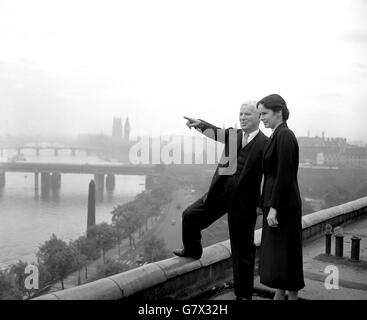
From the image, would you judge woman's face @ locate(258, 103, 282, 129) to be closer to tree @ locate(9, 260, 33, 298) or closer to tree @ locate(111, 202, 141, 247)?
tree @ locate(9, 260, 33, 298)

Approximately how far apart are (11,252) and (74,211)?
18.7 m

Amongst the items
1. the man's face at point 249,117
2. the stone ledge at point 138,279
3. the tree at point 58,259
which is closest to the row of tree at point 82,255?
the tree at point 58,259

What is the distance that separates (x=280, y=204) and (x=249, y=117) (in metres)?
0.67

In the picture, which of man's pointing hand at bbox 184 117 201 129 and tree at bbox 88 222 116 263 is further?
tree at bbox 88 222 116 263

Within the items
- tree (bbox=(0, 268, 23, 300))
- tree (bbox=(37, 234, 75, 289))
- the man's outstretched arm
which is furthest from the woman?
tree (bbox=(37, 234, 75, 289))

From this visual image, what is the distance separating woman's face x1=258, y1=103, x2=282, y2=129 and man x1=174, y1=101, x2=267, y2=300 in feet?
0.33

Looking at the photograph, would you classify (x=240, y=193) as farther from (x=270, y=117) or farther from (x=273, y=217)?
Answer: (x=270, y=117)

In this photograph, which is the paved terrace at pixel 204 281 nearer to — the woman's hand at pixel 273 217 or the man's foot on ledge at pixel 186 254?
the man's foot on ledge at pixel 186 254

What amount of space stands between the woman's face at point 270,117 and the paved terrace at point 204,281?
1.43m

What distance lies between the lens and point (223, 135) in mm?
3207

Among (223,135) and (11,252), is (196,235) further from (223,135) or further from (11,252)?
(11,252)

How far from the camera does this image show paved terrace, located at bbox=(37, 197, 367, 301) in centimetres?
298

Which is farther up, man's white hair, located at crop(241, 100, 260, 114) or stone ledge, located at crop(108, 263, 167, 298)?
man's white hair, located at crop(241, 100, 260, 114)
